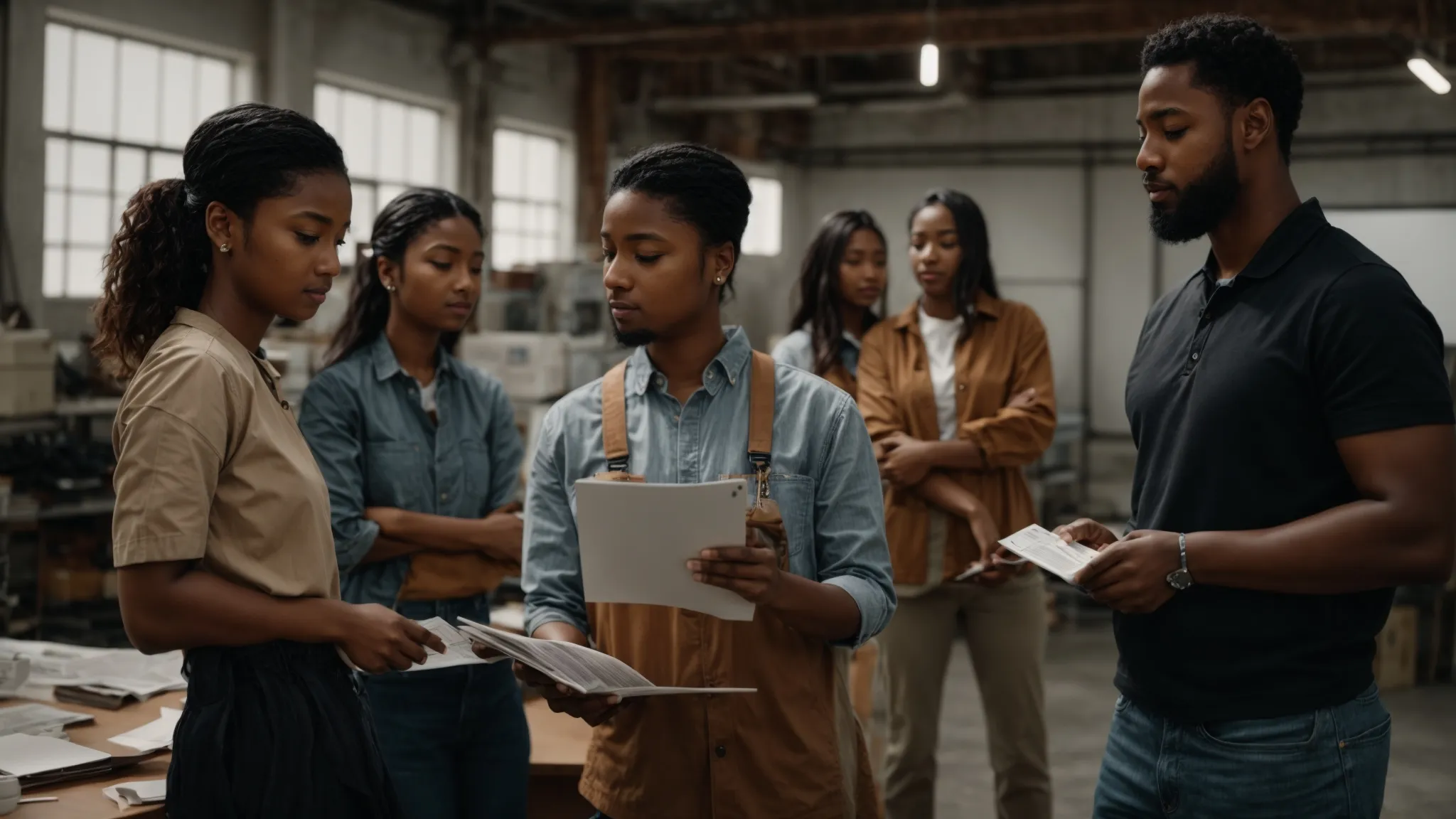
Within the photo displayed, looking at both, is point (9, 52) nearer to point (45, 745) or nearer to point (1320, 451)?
point (45, 745)

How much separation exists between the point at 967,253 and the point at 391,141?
6.07 metres

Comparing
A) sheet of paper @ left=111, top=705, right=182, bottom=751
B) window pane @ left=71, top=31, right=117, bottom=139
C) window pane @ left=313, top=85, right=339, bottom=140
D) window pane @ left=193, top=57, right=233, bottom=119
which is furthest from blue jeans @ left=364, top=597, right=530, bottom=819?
window pane @ left=313, top=85, right=339, bottom=140

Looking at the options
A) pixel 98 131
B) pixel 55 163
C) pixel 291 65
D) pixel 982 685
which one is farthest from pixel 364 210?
pixel 982 685

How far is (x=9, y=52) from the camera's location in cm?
598

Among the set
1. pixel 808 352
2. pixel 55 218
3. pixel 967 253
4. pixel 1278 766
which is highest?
pixel 55 218

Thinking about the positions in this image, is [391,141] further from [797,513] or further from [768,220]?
[797,513]

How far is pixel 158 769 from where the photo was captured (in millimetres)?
2055

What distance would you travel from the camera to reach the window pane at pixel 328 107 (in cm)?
785

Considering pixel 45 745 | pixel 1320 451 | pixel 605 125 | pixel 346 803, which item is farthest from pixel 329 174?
pixel 605 125

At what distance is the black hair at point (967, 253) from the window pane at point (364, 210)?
565 cm

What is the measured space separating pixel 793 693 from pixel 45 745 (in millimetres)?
1247

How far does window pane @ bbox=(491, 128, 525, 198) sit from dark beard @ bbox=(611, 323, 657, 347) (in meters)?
7.64

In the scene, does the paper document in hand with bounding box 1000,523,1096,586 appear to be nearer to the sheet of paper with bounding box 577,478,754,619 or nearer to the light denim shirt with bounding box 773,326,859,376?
the sheet of paper with bounding box 577,478,754,619

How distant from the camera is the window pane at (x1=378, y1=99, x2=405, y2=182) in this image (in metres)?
8.34
